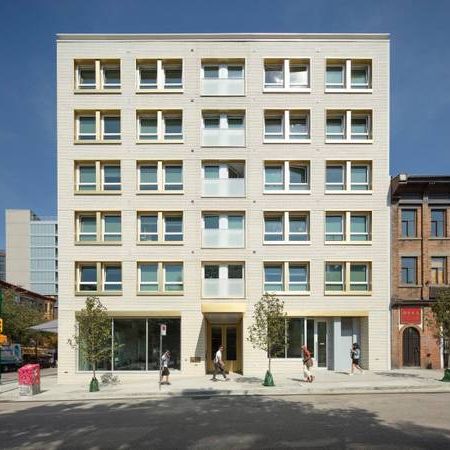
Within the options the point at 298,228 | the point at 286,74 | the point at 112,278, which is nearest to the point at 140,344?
the point at 112,278

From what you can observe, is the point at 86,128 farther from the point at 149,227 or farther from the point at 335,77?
the point at 335,77

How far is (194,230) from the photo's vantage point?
2486cm

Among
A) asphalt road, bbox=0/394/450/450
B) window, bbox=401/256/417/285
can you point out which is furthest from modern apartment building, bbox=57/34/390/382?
asphalt road, bbox=0/394/450/450

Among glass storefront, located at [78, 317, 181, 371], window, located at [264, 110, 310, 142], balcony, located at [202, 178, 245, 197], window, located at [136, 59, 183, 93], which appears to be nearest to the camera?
glass storefront, located at [78, 317, 181, 371]

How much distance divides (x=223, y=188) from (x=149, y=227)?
4.85 meters

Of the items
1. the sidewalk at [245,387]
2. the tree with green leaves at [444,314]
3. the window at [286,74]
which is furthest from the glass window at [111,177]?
the tree with green leaves at [444,314]

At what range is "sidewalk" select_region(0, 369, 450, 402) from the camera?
60.6 feet

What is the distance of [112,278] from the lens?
976 inches

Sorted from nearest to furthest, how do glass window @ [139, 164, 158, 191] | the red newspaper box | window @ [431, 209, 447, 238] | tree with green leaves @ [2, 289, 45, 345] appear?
the red newspaper box, glass window @ [139, 164, 158, 191], window @ [431, 209, 447, 238], tree with green leaves @ [2, 289, 45, 345]

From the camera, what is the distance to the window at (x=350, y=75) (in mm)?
25875

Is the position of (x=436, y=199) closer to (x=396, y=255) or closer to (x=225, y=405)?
(x=396, y=255)

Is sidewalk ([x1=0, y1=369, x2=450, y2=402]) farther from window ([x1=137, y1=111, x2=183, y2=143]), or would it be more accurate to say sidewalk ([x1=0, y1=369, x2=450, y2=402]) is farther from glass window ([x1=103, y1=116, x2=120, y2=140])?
glass window ([x1=103, y1=116, x2=120, y2=140])

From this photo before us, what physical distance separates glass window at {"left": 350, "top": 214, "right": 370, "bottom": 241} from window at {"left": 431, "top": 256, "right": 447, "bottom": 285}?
14.9 feet

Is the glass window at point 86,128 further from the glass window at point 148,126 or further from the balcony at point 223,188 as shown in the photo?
the balcony at point 223,188
